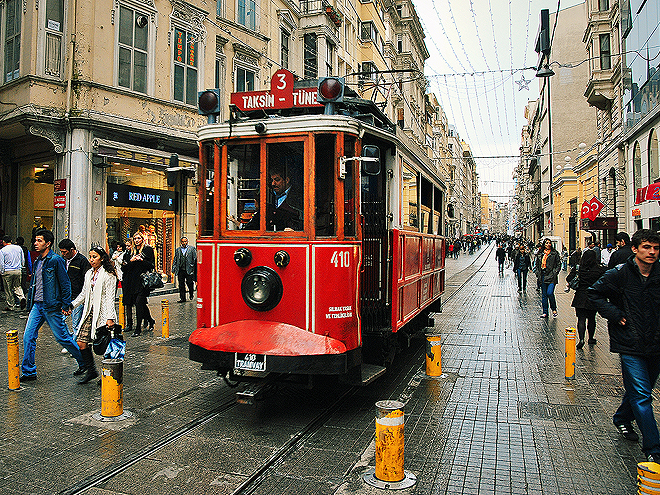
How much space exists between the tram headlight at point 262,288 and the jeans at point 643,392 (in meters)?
3.44

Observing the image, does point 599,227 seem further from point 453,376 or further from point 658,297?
point 658,297

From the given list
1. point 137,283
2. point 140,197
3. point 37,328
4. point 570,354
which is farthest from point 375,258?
point 140,197

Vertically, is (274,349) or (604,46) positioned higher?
(604,46)

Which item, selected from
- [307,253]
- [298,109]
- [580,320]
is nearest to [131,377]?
[307,253]

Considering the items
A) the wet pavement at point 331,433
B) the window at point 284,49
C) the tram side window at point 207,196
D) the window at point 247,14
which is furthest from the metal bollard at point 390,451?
the window at point 284,49

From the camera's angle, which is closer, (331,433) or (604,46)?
(331,433)

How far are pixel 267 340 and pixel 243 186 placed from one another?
1888 mm

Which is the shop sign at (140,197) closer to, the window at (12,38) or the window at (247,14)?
the window at (12,38)

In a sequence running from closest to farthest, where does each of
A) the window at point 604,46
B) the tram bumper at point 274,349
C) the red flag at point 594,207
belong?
the tram bumper at point 274,349, the red flag at point 594,207, the window at point 604,46

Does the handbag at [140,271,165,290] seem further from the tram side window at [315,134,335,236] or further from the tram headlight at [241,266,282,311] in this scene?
the tram side window at [315,134,335,236]

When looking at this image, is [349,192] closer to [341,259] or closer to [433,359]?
[341,259]

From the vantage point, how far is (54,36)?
14.9 m

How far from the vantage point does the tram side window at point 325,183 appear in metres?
5.80

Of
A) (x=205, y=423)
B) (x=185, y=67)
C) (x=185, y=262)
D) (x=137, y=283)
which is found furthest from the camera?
(x=185, y=67)
